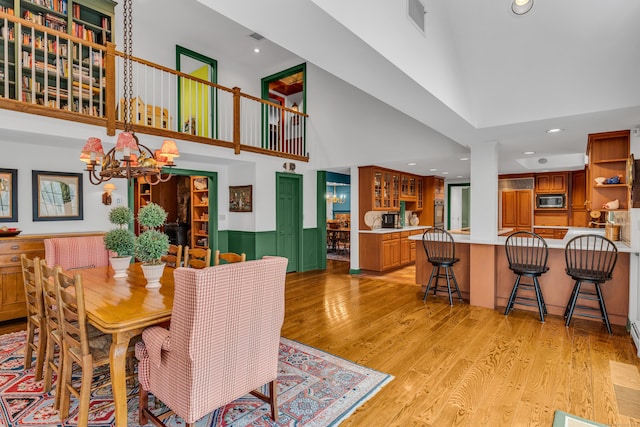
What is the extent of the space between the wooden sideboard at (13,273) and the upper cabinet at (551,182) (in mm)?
10001

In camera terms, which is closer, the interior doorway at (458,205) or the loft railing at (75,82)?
the loft railing at (75,82)

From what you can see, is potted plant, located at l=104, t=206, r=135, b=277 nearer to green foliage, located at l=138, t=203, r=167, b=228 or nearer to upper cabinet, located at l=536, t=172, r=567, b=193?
green foliage, located at l=138, t=203, r=167, b=228

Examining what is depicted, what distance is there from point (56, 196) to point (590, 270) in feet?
22.3

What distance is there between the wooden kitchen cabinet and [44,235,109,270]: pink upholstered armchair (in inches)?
350

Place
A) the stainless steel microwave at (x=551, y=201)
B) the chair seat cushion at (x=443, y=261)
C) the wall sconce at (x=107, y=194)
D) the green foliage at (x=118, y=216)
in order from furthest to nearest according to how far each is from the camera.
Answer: the stainless steel microwave at (x=551, y=201) < the wall sconce at (x=107, y=194) < the chair seat cushion at (x=443, y=261) < the green foliage at (x=118, y=216)

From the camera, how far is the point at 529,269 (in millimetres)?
4000

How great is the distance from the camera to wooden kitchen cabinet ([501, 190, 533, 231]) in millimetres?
8383

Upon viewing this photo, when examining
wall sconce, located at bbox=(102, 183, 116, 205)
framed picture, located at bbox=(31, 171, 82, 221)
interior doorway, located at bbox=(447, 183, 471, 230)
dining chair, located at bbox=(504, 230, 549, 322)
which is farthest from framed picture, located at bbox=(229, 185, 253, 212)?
interior doorway, located at bbox=(447, 183, 471, 230)

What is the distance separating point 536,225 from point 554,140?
463 cm

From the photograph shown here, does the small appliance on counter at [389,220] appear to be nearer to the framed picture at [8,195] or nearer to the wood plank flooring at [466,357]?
the wood plank flooring at [466,357]

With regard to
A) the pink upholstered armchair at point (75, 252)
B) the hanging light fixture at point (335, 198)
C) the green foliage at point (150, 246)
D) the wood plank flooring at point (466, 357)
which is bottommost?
→ the wood plank flooring at point (466, 357)

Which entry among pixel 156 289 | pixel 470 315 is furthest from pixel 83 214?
pixel 470 315

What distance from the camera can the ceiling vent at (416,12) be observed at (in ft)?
7.72

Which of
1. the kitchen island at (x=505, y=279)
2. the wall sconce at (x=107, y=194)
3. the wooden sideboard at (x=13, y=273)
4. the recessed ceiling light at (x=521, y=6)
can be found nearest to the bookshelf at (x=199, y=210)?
the wall sconce at (x=107, y=194)
